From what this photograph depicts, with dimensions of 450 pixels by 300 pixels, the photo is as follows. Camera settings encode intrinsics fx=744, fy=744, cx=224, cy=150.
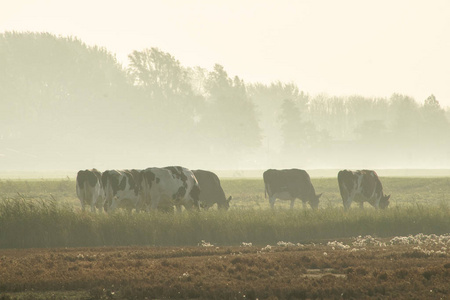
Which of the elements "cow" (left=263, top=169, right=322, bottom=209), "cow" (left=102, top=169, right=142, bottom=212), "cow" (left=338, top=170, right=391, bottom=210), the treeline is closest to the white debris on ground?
"cow" (left=102, top=169, right=142, bottom=212)

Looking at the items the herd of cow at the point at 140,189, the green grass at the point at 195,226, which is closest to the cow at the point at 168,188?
the herd of cow at the point at 140,189

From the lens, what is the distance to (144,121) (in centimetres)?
14475

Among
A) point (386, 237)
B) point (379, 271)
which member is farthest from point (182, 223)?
point (379, 271)

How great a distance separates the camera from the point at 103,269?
65.0 ft

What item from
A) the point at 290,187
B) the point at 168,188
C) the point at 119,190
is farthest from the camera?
the point at 290,187

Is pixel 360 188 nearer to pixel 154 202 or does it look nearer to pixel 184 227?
pixel 154 202

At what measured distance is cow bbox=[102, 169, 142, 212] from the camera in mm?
34125

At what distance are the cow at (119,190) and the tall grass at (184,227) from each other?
4.55m

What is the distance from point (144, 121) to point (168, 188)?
364 feet

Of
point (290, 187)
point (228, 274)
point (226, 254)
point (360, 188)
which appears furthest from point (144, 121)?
point (228, 274)

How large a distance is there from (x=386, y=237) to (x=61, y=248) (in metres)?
12.7

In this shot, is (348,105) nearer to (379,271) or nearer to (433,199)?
(433,199)

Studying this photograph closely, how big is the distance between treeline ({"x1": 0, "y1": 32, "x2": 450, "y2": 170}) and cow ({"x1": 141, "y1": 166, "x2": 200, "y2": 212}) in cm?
9947

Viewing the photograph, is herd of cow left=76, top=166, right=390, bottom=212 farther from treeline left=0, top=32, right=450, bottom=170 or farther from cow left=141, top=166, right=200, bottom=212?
treeline left=0, top=32, right=450, bottom=170
